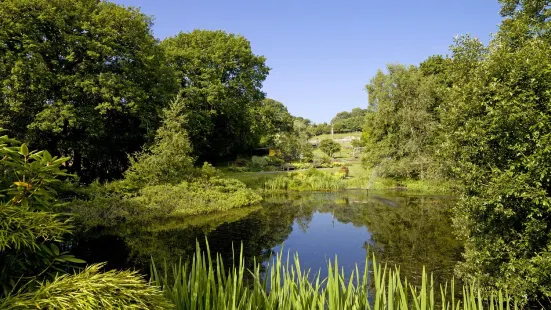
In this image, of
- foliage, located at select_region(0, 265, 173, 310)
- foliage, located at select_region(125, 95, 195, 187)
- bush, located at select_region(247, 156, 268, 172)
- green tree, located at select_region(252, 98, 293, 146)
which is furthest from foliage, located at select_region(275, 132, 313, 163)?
foliage, located at select_region(0, 265, 173, 310)

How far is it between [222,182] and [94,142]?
775 cm

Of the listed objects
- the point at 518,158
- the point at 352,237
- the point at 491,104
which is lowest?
the point at 352,237

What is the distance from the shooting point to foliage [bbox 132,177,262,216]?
46.2 feet

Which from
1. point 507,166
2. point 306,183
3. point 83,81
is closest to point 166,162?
point 83,81

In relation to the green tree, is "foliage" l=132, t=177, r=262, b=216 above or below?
below

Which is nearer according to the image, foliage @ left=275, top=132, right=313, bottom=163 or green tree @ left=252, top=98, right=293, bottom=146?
green tree @ left=252, top=98, right=293, bottom=146

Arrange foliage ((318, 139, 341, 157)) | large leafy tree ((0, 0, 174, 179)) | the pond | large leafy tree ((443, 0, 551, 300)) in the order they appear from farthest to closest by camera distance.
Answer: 1. foliage ((318, 139, 341, 157))
2. large leafy tree ((0, 0, 174, 179))
3. the pond
4. large leafy tree ((443, 0, 551, 300))

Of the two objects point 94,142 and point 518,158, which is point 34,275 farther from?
point 94,142

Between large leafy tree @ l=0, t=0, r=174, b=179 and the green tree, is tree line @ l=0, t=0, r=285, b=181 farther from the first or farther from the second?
the green tree

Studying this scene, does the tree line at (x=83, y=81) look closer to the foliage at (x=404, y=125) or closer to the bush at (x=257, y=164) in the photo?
the bush at (x=257, y=164)

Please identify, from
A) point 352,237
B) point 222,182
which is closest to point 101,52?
point 222,182

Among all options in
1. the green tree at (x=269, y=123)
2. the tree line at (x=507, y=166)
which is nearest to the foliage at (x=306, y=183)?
the green tree at (x=269, y=123)

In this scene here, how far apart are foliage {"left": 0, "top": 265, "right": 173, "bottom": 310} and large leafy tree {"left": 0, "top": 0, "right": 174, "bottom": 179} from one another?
16432 mm

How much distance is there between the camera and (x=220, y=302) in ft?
8.49
